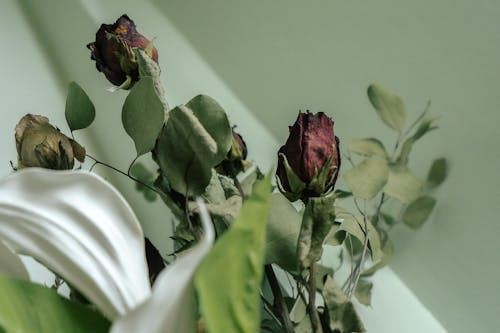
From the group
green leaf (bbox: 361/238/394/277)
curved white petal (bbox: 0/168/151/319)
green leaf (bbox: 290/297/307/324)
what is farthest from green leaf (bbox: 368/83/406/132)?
curved white petal (bbox: 0/168/151/319)

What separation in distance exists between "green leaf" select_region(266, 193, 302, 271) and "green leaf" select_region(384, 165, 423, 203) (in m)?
0.32

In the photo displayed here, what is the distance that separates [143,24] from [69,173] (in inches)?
26.5

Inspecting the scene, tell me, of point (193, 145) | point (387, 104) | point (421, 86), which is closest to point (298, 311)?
point (193, 145)

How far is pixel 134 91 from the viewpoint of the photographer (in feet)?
1.24

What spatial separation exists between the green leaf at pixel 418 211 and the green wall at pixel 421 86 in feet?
0.07

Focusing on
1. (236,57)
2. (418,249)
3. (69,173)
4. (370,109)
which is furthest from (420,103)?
(69,173)

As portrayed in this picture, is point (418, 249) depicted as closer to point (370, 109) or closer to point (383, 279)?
point (383, 279)

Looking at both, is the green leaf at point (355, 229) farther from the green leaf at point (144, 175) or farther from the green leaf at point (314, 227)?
the green leaf at point (144, 175)

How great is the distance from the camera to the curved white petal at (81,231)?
0.28 meters

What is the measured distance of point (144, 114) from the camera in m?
0.38

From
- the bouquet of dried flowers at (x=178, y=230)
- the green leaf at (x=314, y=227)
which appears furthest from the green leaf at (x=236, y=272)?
the green leaf at (x=314, y=227)

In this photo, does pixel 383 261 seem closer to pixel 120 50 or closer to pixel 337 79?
pixel 337 79

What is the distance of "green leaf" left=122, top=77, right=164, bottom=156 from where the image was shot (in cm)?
37

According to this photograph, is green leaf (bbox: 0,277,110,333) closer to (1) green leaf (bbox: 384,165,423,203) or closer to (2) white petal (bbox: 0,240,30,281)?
(2) white petal (bbox: 0,240,30,281)
